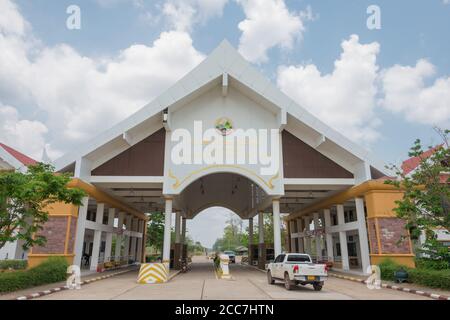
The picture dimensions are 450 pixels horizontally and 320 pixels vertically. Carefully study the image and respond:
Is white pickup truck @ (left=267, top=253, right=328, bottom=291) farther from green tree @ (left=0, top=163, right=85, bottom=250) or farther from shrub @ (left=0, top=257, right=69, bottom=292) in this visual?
shrub @ (left=0, top=257, right=69, bottom=292)

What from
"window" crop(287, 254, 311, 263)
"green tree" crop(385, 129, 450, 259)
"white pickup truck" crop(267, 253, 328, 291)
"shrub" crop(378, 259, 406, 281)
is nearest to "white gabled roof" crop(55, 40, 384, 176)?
"green tree" crop(385, 129, 450, 259)

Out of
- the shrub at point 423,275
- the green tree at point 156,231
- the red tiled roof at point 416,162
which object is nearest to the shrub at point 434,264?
the shrub at point 423,275

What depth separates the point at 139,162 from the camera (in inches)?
840

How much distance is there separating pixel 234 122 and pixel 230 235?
77.7 meters

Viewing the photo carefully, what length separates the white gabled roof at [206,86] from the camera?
2022cm

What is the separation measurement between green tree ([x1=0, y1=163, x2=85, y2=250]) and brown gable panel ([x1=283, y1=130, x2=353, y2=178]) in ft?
42.5

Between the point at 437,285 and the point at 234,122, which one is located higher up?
the point at 234,122

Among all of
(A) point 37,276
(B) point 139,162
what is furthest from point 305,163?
(A) point 37,276

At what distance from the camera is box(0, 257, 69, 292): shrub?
514 inches

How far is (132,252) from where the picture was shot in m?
37.1

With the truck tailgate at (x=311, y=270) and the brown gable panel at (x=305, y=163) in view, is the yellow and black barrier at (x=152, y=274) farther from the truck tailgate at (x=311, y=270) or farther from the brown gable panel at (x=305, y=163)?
the brown gable panel at (x=305, y=163)

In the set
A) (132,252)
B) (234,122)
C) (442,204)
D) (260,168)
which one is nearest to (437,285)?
(442,204)

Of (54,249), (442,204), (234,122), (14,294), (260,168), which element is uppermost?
(234,122)
